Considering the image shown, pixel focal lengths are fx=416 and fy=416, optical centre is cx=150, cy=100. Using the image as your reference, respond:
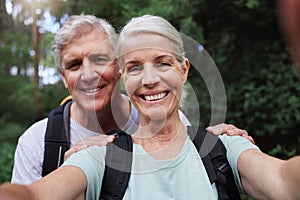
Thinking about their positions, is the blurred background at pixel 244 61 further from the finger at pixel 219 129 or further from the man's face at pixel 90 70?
the finger at pixel 219 129

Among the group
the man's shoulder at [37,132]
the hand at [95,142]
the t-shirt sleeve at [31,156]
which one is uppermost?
the hand at [95,142]

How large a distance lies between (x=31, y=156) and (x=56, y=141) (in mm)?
Result: 195

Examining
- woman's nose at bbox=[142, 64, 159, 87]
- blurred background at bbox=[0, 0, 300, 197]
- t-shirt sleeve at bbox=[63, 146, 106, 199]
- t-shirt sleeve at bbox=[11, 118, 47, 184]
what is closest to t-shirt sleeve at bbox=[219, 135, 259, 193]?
woman's nose at bbox=[142, 64, 159, 87]

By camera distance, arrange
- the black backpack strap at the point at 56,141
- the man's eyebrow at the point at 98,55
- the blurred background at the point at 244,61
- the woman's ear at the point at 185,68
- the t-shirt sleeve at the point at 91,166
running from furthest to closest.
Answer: the blurred background at the point at 244,61 < the man's eyebrow at the point at 98,55 < the black backpack strap at the point at 56,141 < the woman's ear at the point at 185,68 < the t-shirt sleeve at the point at 91,166

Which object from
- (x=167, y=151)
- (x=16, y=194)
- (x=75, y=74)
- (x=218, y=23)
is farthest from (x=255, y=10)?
(x=16, y=194)

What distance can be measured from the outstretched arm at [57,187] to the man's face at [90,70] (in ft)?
2.60

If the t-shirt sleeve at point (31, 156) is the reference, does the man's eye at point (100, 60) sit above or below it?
above

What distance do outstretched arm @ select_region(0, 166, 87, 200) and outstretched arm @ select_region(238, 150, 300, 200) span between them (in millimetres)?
500

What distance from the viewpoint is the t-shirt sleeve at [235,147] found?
4.35 feet

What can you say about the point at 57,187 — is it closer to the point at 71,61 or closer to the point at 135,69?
the point at 135,69

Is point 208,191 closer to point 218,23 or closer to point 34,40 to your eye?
point 218,23

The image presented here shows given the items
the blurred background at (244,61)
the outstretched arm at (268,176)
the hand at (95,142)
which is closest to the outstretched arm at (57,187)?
the hand at (95,142)

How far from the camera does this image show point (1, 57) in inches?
293

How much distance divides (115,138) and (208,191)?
1.18 ft
